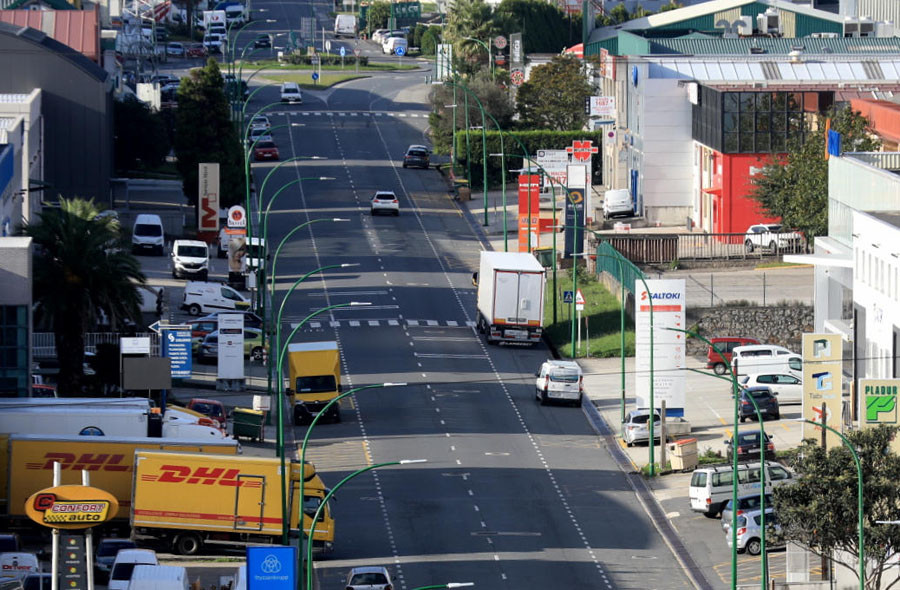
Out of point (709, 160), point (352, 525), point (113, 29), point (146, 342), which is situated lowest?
point (352, 525)

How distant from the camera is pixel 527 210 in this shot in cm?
10225

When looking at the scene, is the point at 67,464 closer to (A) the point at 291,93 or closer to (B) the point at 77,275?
(B) the point at 77,275

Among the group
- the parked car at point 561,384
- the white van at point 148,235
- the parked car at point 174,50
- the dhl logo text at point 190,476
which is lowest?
the dhl logo text at point 190,476

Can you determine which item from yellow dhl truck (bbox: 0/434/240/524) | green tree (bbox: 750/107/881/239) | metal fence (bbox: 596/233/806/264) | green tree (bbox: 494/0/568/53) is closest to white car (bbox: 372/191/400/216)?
metal fence (bbox: 596/233/806/264)

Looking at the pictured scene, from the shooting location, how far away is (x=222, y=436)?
69.8m

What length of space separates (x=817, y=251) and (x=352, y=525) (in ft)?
96.4

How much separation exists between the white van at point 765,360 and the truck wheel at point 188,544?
2834 cm

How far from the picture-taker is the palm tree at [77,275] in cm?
7244

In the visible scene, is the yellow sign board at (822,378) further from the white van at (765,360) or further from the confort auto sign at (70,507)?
the confort auto sign at (70,507)

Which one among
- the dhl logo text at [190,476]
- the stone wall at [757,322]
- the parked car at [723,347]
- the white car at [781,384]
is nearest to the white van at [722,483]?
the white car at [781,384]

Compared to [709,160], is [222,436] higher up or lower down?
lower down

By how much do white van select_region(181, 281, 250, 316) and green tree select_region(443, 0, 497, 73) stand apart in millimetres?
59161

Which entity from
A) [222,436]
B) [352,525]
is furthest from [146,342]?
[352,525]

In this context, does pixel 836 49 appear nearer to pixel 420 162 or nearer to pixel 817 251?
pixel 420 162
